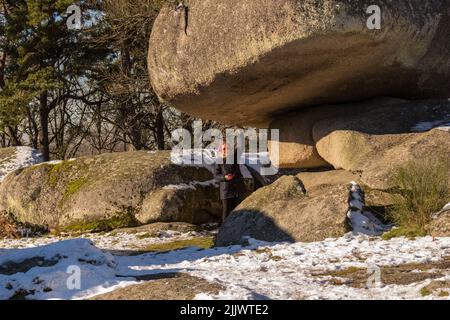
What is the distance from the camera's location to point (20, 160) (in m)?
16.2

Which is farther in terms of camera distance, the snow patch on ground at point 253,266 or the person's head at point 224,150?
the person's head at point 224,150

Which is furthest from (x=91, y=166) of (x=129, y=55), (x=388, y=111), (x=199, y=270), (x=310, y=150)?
(x=129, y=55)

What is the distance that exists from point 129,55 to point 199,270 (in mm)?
14777

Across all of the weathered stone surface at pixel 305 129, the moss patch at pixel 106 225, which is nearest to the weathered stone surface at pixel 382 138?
the weathered stone surface at pixel 305 129

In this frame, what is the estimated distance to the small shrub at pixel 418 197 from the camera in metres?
7.14

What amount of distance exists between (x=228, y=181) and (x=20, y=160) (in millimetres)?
7755

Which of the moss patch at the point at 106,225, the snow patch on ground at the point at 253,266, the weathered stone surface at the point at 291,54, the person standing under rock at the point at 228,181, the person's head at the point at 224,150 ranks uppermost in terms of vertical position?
the weathered stone surface at the point at 291,54

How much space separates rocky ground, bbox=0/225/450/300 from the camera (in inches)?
188

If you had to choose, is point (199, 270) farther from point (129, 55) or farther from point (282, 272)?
point (129, 55)

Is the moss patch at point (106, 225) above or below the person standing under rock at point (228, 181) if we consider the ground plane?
below

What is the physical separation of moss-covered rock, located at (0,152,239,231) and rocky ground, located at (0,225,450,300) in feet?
11.5

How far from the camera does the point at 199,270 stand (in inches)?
240

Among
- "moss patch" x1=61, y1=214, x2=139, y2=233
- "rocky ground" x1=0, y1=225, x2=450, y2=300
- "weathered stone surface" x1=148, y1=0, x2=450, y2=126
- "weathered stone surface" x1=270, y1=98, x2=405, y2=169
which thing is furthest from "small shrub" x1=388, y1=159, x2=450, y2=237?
"moss patch" x1=61, y1=214, x2=139, y2=233

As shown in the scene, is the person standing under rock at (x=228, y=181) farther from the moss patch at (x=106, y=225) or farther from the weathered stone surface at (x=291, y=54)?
the moss patch at (x=106, y=225)
